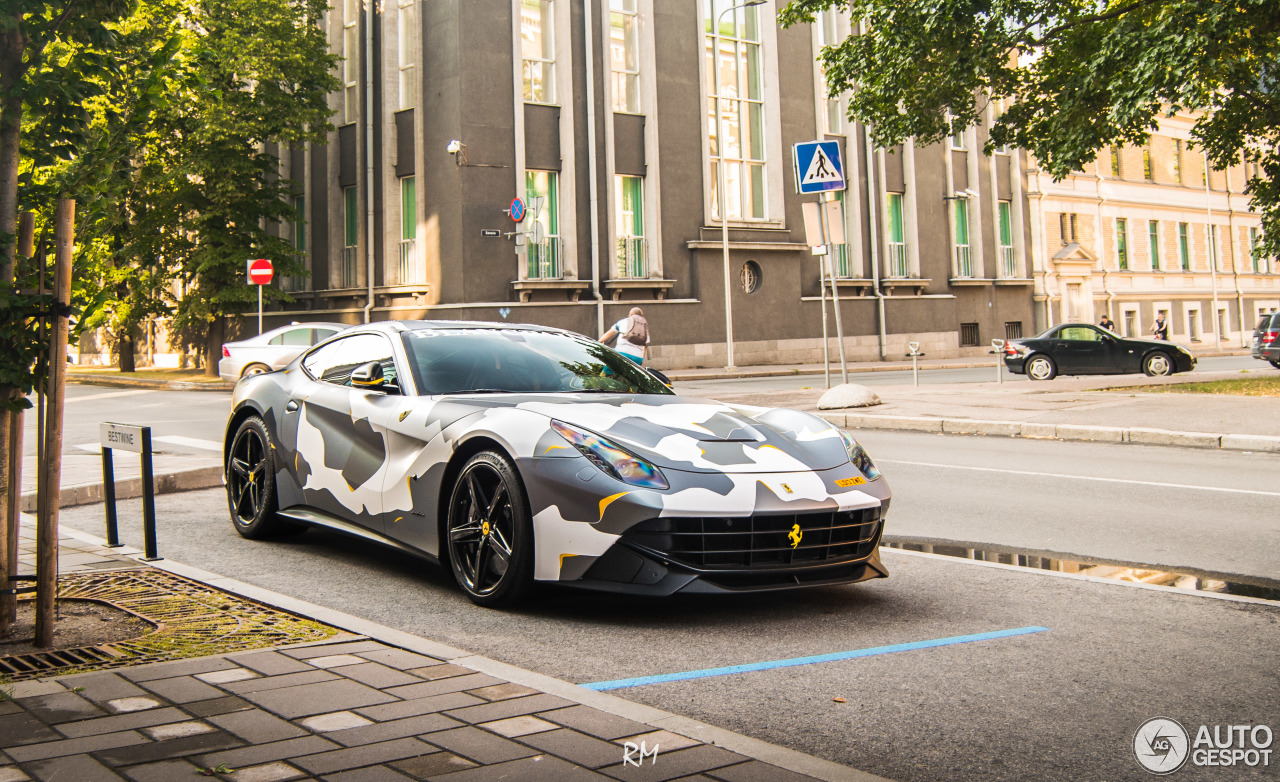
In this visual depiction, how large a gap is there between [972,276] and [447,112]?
21942mm

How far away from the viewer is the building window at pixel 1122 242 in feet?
173

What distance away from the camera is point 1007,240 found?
44656 mm

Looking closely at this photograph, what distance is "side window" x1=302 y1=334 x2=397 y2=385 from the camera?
21.2ft

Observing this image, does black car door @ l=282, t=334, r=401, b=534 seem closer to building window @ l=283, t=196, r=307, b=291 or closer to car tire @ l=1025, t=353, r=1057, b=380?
car tire @ l=1025, t=353, r=1057, b=380

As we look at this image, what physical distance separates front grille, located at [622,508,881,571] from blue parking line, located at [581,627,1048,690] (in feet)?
1.87

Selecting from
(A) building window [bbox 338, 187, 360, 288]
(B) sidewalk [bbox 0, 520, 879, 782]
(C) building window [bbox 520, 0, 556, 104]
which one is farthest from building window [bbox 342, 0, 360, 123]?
(B) sidewalk [bbox 0, 520, 879, 782]

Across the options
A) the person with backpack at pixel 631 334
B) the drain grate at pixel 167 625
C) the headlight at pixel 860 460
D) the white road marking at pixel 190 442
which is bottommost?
the drain grate at pixel 167 625

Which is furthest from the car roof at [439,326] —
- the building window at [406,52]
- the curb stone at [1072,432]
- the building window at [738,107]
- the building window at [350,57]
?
the building window at [350,57]

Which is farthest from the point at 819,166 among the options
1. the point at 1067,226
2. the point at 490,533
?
the point at 1067,226

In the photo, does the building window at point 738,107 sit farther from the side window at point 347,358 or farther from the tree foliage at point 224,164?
the side window at point 347,358

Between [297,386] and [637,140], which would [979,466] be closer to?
[297,386]

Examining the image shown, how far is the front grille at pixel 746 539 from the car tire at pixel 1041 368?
23.6m

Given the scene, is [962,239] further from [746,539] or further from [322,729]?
[322,729]

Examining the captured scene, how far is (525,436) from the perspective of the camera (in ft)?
16.9
